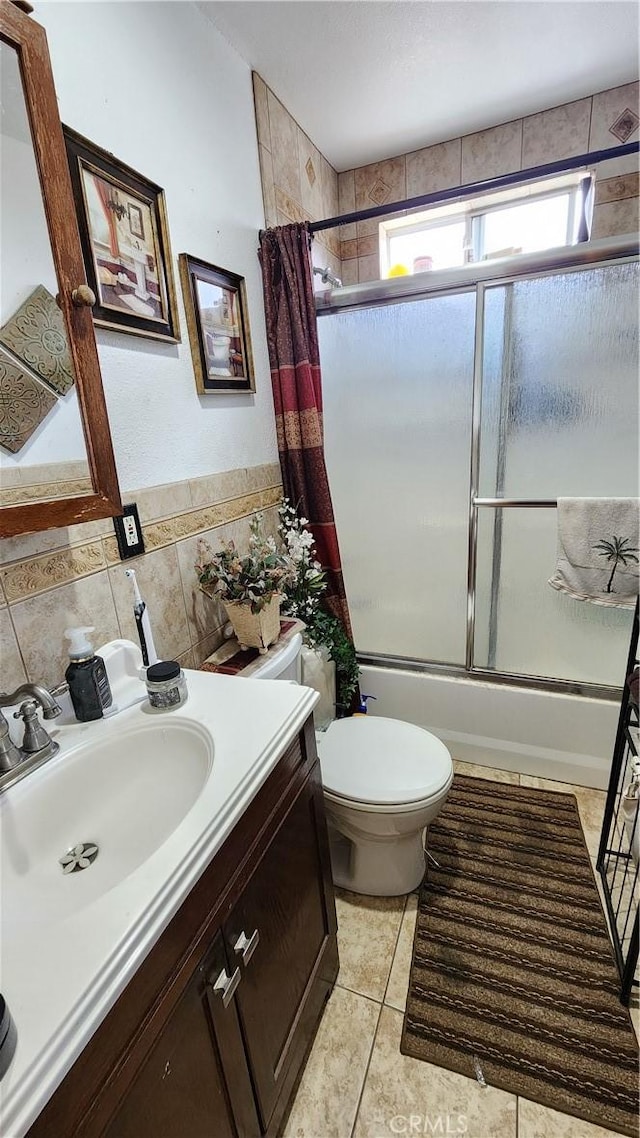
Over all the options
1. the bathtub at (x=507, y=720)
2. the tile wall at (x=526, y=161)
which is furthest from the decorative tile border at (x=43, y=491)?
the tile wall at (x=526, y=161)

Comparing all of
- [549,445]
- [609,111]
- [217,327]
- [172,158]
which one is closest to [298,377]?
[217,327]

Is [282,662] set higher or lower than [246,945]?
higher

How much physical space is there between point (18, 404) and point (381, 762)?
1239 mm

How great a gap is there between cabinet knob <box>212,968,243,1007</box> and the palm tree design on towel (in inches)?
59.0

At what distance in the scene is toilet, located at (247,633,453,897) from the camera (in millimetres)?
1292

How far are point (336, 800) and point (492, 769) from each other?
973mm

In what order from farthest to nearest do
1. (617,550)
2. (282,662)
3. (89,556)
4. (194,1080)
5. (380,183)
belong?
(380,183), (617,550), (282,662), (89,556), (194,1080)

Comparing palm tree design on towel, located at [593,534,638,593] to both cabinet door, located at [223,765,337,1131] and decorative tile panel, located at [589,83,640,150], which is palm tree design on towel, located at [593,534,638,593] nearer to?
cabinet door, located at [223,765,337,1131]

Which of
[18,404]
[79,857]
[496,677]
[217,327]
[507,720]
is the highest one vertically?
[217,327]

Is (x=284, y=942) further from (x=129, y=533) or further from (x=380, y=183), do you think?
(x=380, y=183)

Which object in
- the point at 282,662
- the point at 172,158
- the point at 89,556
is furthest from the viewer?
the point at 282,662

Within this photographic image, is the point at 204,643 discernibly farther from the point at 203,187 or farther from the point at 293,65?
the point at 293,65

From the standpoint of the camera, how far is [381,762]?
1.40 metres

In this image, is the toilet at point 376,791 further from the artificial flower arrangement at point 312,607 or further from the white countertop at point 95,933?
the white countertop at point 95,933
